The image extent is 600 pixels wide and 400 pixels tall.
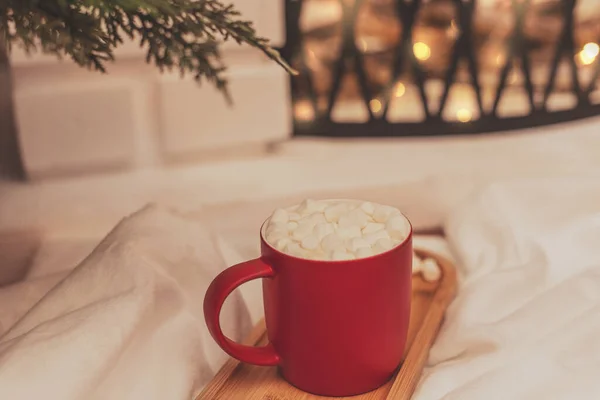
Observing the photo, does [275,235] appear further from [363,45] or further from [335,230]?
[363,45]

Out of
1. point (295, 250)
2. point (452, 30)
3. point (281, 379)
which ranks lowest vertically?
point (281, 379)

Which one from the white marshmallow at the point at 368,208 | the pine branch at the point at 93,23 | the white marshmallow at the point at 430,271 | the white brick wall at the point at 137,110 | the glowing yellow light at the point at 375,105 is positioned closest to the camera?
the pine branch at the point at 93,23

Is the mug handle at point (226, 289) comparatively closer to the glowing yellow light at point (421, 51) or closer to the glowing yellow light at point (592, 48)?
the glowing yellow light at point (421, 51)

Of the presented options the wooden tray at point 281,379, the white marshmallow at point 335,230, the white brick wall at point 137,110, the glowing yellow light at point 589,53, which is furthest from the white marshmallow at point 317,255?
the glowing yellow light at point 589,53

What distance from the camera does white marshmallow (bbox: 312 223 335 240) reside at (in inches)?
16.1

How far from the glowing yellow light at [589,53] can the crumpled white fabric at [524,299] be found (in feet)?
1.04

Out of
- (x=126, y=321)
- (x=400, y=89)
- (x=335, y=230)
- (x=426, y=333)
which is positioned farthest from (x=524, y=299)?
(x=400, y=89)

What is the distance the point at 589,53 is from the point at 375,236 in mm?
622

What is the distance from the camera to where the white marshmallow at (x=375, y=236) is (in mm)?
407

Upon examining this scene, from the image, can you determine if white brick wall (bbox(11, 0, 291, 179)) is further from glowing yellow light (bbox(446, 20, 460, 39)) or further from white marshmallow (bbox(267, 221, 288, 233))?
white marshmallow (bbox(267, 221, 288, 233))

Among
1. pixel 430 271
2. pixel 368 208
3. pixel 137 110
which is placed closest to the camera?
pixel 368 208

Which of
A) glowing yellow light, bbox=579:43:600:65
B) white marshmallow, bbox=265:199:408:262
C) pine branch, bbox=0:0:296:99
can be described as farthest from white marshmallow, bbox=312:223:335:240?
glowing yellow light, bbox=579:43:600:65

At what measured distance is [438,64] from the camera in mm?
849

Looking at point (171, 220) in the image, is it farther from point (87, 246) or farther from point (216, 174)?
point (216, 174)
